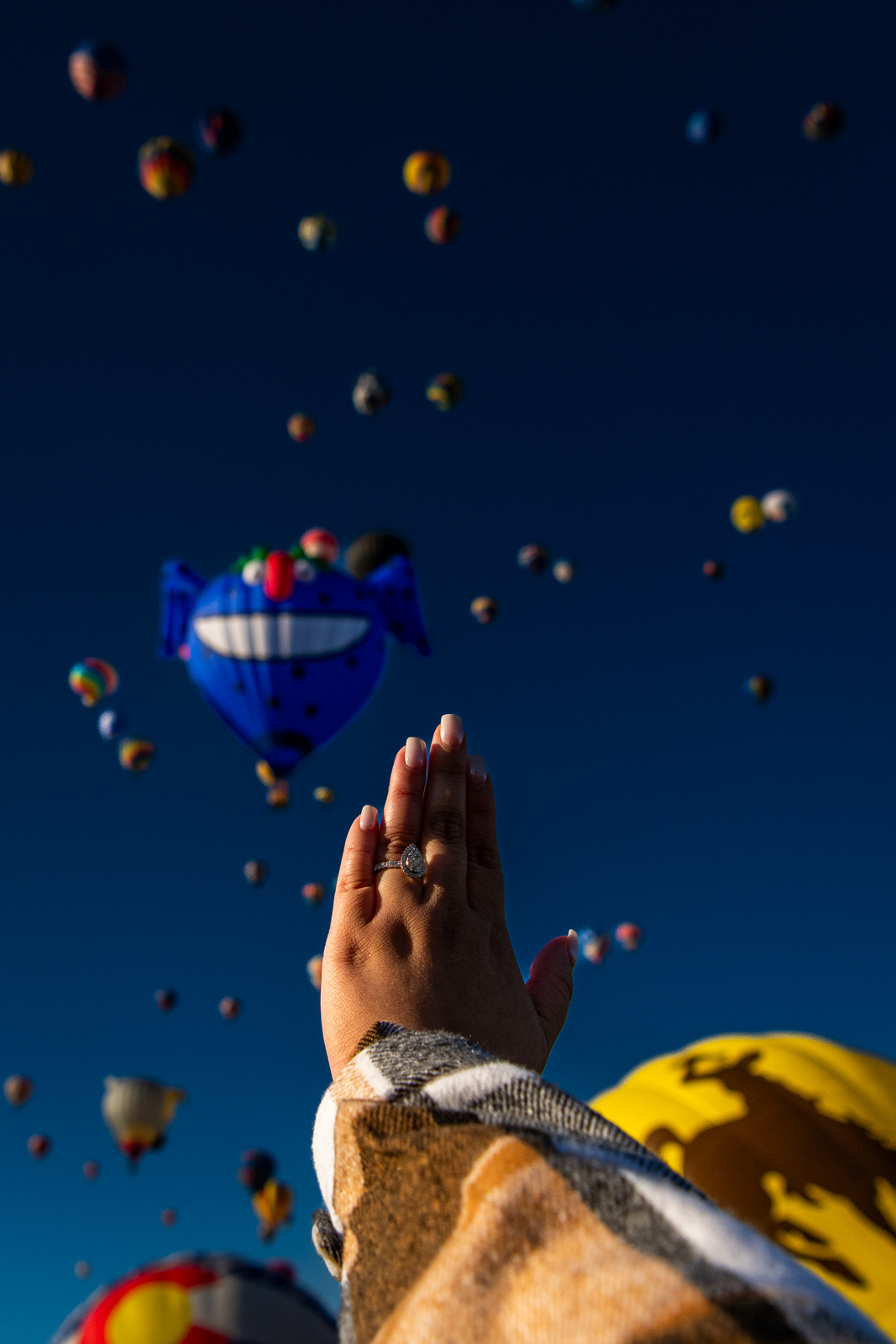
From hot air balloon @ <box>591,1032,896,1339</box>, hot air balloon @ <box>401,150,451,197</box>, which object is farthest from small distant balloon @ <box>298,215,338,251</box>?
Answer: hot air balloon @ <box>591,1032,896,1339</box>

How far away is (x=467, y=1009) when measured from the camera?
208 cm

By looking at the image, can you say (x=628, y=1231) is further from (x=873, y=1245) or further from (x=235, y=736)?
(x=235, y=736)

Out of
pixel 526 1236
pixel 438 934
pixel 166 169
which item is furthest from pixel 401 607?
pixel 526 1236

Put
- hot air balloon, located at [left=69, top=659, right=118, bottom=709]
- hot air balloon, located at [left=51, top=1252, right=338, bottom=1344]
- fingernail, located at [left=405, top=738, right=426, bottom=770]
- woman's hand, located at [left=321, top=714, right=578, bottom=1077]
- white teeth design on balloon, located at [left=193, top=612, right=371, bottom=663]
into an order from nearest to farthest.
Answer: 1. hot air balloon, located at [left=51, top=1252, right=338, bottom=1344]
2. woman's hand, located at [left=321, top=714, right=578, bottom=1077]
3. fingernail, located at [left=405, top=738, right=426, bottom=770]
4. white teeth design on balloon, located at [left=193, top=612, right=371, bottom=663]
5. hot air balloon, located at [left=69, top=659, right=118, bottom=709]

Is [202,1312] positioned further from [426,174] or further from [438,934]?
[426,174]

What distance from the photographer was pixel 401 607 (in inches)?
590

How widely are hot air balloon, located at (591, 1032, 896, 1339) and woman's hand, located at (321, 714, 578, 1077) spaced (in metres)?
1.62

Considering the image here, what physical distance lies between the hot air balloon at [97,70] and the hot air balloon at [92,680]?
37.9ft

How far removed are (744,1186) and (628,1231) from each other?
360cm

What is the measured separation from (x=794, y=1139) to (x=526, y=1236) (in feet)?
12.2

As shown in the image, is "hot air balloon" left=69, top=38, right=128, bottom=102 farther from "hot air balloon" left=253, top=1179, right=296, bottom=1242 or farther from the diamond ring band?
"hot air balloon" left=253, top=1179, right=296, bottom=1242

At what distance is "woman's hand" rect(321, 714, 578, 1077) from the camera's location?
6.72 ft

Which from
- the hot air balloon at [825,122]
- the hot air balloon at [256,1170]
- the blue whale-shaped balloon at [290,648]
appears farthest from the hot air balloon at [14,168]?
the hot air balloon at [256,1170]

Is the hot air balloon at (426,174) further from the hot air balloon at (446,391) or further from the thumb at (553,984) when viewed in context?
the thumb at (553,984)
